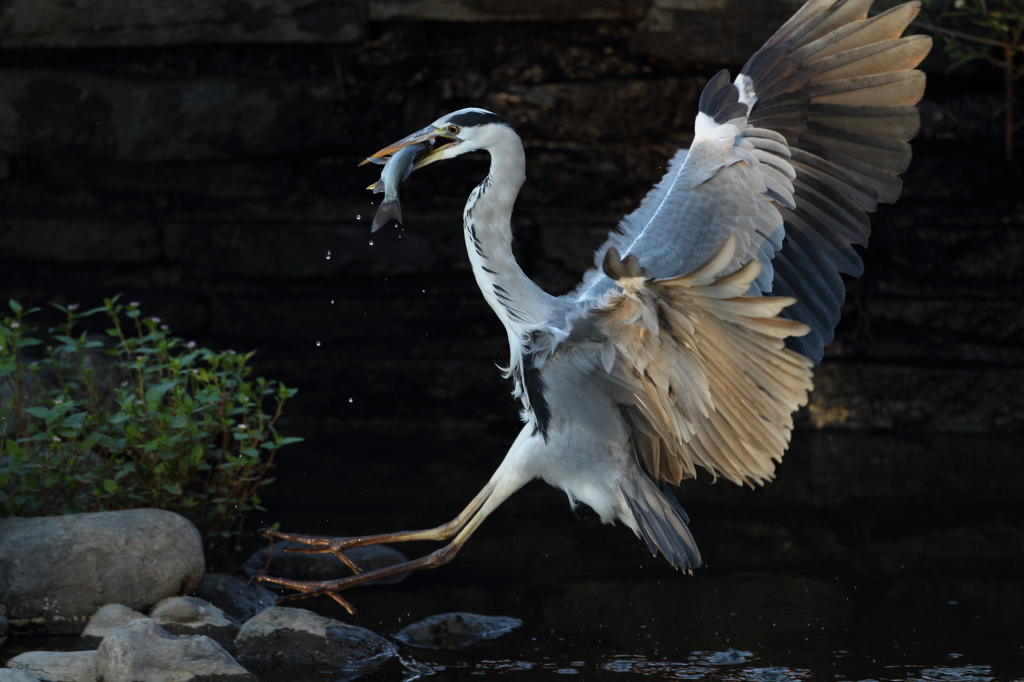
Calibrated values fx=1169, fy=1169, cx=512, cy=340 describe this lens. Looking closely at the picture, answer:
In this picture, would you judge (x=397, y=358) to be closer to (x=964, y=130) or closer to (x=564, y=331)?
(x=964, y=130)

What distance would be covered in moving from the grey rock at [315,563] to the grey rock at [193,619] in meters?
0.52

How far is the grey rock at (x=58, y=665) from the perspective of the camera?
2969mm

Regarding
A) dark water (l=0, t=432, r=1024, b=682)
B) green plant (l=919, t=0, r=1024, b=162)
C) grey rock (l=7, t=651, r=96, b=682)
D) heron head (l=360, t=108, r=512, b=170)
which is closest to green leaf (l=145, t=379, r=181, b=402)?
dark water (l=0, t=432, r=1024, b=682)

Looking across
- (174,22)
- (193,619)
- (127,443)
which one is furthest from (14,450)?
(174,22)

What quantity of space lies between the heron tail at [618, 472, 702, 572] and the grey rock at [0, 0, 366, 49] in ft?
12.8

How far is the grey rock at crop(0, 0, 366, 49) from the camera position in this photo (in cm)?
634

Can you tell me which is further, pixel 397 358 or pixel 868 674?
pixel 397 358

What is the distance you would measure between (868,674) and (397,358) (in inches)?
162

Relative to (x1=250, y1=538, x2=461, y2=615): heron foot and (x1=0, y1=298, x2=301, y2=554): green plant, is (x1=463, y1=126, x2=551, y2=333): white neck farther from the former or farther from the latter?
(x1=0, y1=298, x2=301, y2=554): green plant

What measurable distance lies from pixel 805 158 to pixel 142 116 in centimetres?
410

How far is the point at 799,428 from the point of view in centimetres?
653

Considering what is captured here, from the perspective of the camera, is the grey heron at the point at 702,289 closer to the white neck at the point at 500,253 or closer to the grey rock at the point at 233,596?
the white neck at the point at 500,253

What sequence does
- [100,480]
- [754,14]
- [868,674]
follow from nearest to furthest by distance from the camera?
[868,674], [100,480], [754,14]

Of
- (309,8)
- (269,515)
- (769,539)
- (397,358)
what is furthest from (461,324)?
(769,539)
